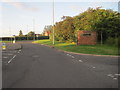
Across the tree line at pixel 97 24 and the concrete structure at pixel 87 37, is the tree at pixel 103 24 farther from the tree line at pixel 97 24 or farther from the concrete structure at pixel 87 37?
the concrete structure at pixel 87 37

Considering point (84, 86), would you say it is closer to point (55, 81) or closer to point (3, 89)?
point (55, 81)

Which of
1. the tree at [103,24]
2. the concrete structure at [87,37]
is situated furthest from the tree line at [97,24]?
the concrete structure at [87,37]

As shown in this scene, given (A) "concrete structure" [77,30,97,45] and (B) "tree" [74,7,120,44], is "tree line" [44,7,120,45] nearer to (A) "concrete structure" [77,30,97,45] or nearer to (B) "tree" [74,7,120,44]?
(B) "tree" [74,7,120,44]

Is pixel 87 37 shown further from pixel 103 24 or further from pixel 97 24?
pixel 103 24

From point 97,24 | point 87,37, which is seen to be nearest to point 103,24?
point 97,24

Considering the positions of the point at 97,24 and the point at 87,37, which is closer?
the point at 87,37

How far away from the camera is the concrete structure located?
843 inches

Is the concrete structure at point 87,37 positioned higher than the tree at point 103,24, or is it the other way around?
the tree at point 103,24

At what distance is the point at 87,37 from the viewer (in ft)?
70.6

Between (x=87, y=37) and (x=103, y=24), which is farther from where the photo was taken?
(x=103, y=24)

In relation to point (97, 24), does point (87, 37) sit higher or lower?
lower

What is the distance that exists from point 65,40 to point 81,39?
9155 millimetres

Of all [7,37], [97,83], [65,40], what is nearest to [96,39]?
[65,40]

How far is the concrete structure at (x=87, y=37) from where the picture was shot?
21.4 m
